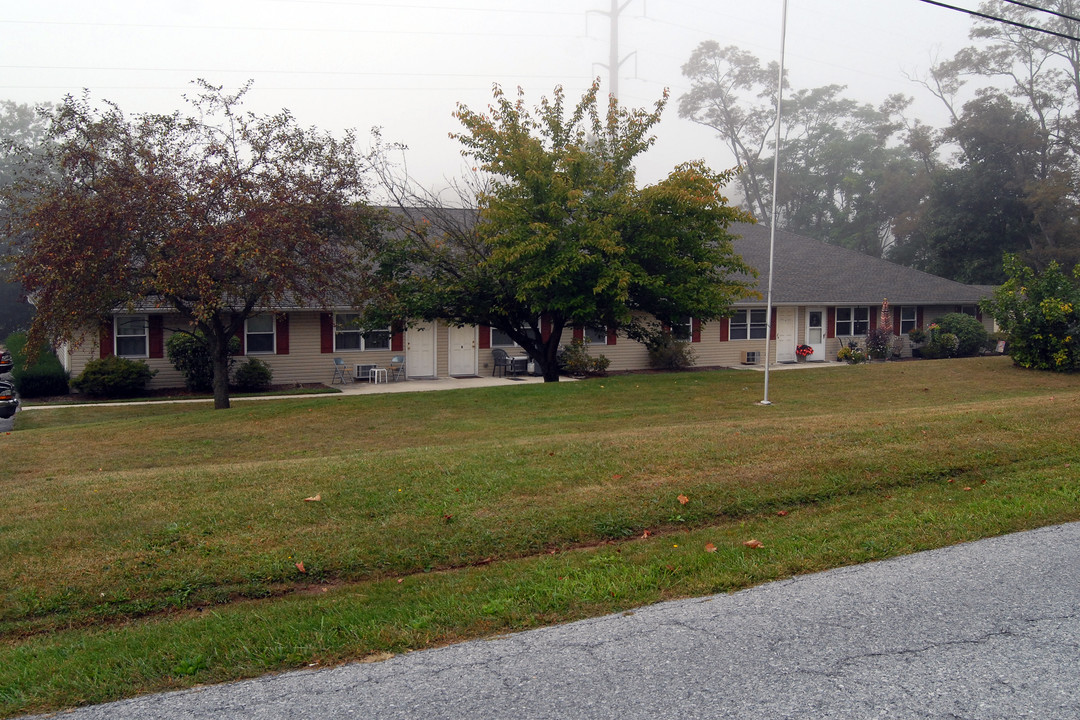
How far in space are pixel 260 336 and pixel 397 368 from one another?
12.8 feet

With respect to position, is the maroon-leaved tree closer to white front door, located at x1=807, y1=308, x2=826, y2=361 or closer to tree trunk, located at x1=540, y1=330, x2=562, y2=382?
tree trunk, located at x1=540, y1=330, x2=562, y2=382

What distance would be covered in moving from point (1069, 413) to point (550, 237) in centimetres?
900

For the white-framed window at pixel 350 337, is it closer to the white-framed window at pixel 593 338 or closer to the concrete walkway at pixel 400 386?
the concrete walkway at pixel 400 386

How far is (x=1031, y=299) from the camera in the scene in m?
20.0

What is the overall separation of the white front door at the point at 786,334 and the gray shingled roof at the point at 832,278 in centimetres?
76

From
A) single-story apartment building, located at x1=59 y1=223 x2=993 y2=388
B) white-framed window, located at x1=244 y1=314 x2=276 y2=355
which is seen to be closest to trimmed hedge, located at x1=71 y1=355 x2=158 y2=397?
single-story apartment building, located at x1=59 y1=223 x2=993 y2=388

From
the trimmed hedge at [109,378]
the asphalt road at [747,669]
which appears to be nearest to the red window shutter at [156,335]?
the trimmed hedge at [109,378]

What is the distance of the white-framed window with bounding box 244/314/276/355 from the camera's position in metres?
22.1

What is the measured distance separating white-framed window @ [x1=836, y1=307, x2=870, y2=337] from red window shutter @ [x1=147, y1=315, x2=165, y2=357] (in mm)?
22303

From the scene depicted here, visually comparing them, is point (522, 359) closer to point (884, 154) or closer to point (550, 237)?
point (550, 237)

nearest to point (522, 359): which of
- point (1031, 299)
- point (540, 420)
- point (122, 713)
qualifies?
point (540, 420)

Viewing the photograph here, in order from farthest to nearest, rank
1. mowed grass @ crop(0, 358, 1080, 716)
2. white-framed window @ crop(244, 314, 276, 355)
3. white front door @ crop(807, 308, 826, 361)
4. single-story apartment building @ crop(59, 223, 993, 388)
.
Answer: white front door @ crop(807, 308, 826, 361)
white-framed window @ crop(244, 314, 276, 355)
single-story apartment building @ crop(59, 223, 993, 388)
mowed grass @ crop(0, 358, 1080, 716)

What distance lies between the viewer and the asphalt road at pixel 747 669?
12.3ft

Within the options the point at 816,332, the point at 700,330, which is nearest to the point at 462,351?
the point at 700,330
